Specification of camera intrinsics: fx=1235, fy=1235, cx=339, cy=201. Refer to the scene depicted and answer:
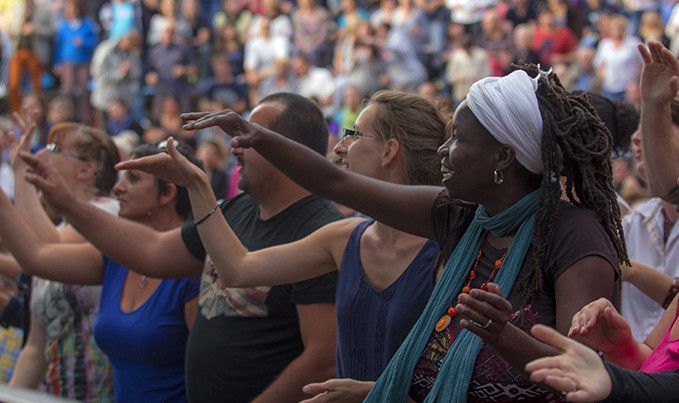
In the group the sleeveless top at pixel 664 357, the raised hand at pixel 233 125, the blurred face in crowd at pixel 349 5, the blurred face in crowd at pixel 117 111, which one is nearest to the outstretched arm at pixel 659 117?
the sleeveless top at pixel 664 357

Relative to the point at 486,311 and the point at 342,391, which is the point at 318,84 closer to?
the point at 342,391

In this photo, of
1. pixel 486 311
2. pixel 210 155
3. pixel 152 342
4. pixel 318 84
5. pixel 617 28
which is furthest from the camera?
pixel 318 84

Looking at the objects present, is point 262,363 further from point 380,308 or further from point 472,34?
point 472,34

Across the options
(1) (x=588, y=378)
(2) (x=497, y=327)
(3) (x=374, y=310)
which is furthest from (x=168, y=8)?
(1) (x=588, y=378)

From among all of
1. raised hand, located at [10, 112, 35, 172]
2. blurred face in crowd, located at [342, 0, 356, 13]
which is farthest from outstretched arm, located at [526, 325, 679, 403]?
blurred face in crowd, located at [342, 0, 356, 13]

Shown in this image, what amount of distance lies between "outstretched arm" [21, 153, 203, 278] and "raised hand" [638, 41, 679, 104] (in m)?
1.77

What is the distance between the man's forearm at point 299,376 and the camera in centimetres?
420

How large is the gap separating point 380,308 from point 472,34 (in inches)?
504

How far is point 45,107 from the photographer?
16.5 metres

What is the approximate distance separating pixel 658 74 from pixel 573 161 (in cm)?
87

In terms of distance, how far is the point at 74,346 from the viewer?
5414mm

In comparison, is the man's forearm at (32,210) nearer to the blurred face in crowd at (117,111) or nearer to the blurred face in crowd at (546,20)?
the blurred face in crowd at (546,20)

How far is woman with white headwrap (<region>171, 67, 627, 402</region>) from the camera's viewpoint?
3.03 m

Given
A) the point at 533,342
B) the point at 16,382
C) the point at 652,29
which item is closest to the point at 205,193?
the point at 533,342
